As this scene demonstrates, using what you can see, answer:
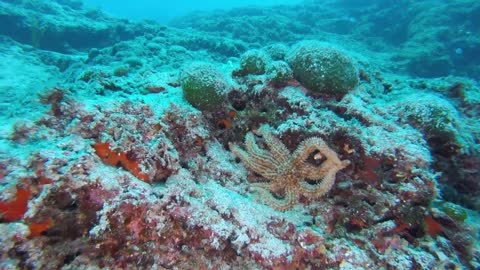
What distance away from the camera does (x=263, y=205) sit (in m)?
3.51

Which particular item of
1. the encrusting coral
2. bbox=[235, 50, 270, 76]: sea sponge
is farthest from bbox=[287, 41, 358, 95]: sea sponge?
the encrusting coral

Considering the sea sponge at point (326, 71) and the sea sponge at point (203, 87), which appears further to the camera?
the sea sponge at point (326, 71)

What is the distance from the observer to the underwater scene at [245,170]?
2.77 metres

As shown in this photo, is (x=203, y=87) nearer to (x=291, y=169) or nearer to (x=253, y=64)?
(x=253, y=64)

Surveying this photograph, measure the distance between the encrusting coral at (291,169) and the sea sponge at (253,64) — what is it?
1.32 m

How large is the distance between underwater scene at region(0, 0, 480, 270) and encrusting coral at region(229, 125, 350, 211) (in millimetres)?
18

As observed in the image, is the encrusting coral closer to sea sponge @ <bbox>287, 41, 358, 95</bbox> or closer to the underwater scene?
the underwater scene

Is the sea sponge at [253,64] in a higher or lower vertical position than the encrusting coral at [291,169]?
higher

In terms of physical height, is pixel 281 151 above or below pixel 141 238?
above

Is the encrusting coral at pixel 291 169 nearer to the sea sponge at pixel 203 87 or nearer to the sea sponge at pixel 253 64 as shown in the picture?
the sea sponge at pixel 203 87

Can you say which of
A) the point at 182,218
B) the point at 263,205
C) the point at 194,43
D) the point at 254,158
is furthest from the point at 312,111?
the point at 194,43

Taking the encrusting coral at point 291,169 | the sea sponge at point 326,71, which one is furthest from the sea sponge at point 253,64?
the encrusting coral at point 291,169

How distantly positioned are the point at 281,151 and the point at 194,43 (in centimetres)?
1303

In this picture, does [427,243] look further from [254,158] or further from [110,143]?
[110,143]
